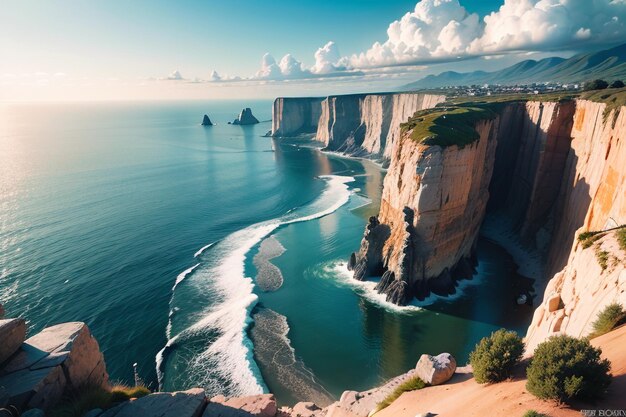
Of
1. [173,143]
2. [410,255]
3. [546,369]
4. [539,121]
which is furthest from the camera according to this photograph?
[173,143]

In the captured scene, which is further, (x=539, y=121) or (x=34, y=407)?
(x=539, y=121)

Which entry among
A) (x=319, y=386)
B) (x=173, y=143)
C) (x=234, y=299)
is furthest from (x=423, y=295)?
A: (x=173, y=143)

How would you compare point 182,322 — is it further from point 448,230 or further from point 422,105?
point 422,105

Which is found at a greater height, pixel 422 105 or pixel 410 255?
pixel 422 105

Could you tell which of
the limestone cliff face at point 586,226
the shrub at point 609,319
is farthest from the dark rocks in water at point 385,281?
the shrub at point 609,319

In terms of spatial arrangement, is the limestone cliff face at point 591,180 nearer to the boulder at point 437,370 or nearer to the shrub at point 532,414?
the boulder at point 437,370

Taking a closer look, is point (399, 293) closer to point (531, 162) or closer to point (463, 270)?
point (463, 270)
